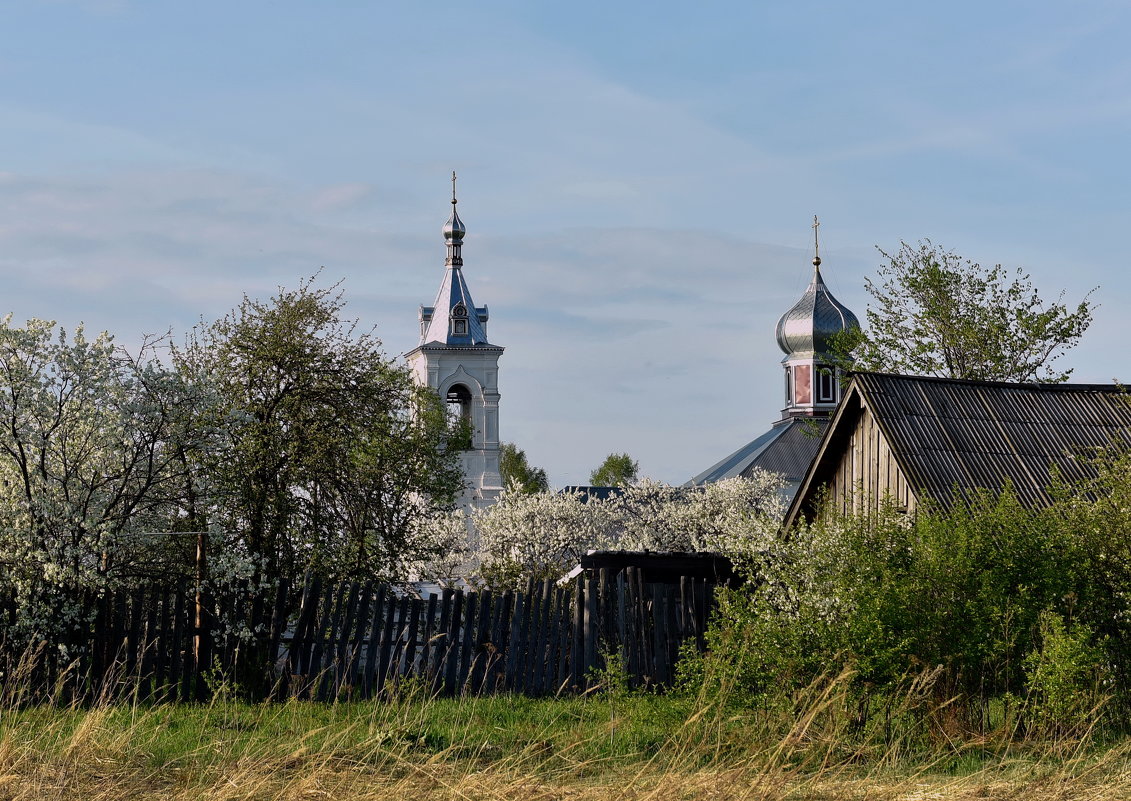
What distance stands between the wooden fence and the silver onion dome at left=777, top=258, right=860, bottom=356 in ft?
156

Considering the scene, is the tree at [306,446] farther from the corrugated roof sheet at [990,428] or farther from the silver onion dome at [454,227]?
the silver onion dome at [454,227]

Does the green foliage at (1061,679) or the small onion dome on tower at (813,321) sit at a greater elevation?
the small onion dome on tower at (813,321)

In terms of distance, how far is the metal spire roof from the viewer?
227 feet

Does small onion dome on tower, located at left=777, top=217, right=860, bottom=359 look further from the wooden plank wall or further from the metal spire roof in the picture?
the wooden plank wall

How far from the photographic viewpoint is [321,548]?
1698 cm

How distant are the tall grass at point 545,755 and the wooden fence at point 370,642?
72 centimetres

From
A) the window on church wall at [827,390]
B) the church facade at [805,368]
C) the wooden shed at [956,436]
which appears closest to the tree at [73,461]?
the wooden shed at [956,436]

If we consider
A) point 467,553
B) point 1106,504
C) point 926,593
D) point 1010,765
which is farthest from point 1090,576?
point 467,553

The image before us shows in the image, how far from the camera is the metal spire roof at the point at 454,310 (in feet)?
227

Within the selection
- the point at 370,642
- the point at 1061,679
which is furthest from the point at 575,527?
the point at 1061,679

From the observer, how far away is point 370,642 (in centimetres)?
1309

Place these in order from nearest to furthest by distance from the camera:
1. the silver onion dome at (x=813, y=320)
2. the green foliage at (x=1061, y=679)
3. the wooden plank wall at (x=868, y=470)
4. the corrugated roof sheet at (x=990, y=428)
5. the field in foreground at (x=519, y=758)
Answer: the field in foreground at (x=519, y=758) → the green foliage at (x=1061, y=679) → the corrugated roof sheet at (x=990, y=428) → the wooden plank wall at (x=868, y=470) → the silver onion dome at (x=813, y=320)

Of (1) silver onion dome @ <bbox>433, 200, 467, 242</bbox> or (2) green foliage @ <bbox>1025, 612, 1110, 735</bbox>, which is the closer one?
(2) green foliage @ <bbox>1025, 612, 1110, 735</bbox>

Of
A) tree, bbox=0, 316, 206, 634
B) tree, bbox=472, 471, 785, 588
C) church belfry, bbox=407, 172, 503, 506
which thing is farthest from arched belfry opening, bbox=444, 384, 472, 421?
tree, bbox=0, 316, 206, 634
